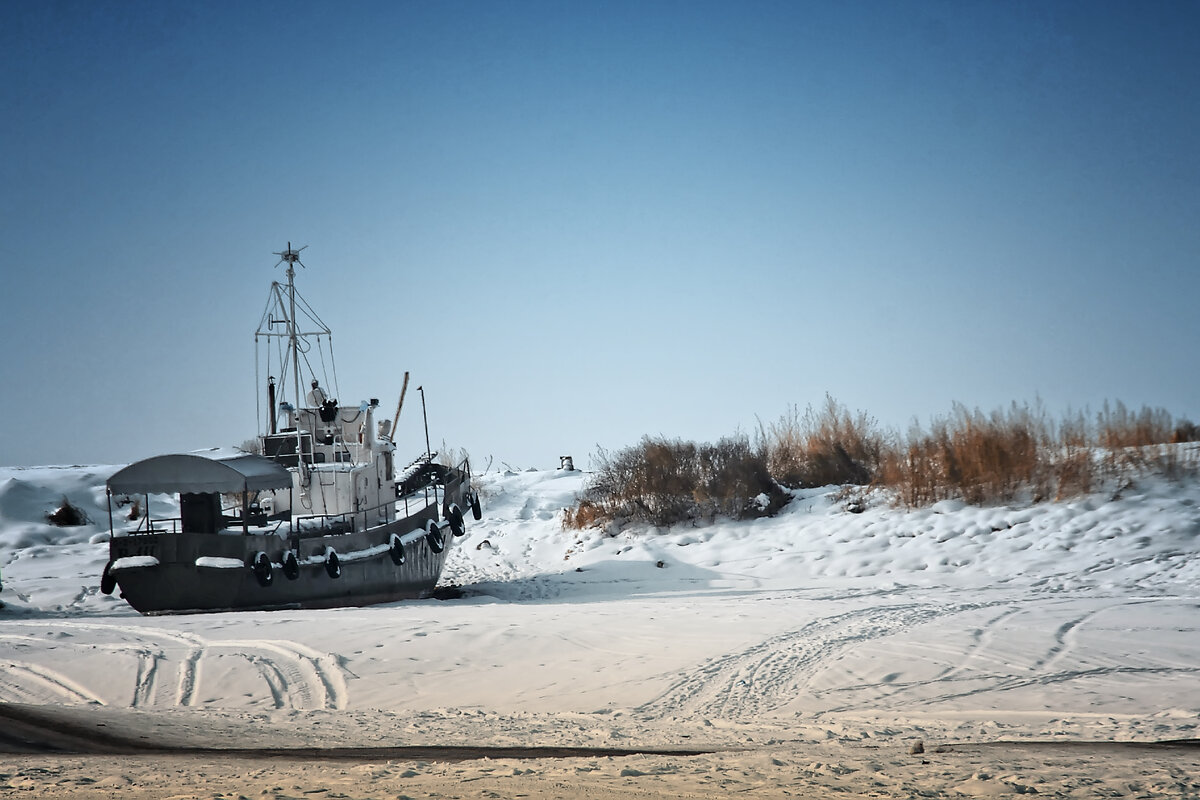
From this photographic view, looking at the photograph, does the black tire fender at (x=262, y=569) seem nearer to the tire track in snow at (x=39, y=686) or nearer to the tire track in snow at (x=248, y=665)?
the tire track in snow at (x=248, y=665)

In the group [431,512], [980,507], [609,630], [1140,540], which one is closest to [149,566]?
[431,512]

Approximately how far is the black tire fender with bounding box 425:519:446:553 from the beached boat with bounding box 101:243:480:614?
29mm

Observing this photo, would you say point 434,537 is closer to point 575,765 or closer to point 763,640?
point 763,640

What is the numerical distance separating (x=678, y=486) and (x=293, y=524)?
350 inches

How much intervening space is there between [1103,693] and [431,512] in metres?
15.2

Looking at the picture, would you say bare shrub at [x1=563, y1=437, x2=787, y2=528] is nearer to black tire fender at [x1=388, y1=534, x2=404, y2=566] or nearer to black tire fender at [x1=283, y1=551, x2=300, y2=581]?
black tire fender at [x1=388, y1=534, x2=404, y2=566]

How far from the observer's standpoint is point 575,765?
4.70 metres

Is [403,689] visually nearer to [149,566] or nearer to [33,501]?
[149,566]

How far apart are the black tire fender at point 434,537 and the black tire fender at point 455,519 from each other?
2.15 ft

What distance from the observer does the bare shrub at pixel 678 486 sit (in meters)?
20.7

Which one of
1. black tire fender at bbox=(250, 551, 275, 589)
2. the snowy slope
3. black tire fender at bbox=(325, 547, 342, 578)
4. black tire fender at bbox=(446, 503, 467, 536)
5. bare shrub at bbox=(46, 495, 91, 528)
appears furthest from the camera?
bare shrub at bbox=(46, 495, 91, 528)

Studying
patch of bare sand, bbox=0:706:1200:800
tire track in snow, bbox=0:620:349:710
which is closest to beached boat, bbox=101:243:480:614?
tire track in snow, bbox=0:620:349:710

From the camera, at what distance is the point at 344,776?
13.9 feet

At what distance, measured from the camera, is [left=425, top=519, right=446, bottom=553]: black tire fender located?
754 inches
